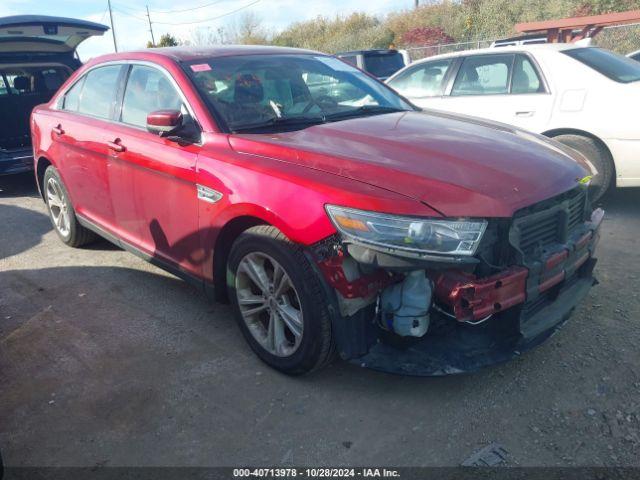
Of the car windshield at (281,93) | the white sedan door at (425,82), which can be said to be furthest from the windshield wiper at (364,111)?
the white sedan door at (425,82)

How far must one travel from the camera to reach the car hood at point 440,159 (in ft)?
8.17

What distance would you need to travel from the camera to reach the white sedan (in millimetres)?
5113

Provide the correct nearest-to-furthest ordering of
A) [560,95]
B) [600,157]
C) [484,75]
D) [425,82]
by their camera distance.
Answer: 1. [600,157]
2. [560,95]
3. [484,75]
4. [425,82]

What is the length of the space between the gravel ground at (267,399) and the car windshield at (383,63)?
9.60 meters

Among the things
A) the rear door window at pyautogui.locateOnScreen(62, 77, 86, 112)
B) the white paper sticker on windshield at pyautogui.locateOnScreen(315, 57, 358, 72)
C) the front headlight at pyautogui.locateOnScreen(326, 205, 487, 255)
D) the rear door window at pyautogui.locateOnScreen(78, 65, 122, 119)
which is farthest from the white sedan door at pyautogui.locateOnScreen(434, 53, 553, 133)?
the rear door window at pyautogui.locateOnScreen(62, 77, 86, 112)

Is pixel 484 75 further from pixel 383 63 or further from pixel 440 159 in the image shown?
pixel 383 63

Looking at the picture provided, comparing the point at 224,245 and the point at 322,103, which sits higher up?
the point at 322,103

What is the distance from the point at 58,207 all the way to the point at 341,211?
3.87 m

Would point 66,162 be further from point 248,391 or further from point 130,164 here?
point 248,391

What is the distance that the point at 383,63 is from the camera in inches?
505

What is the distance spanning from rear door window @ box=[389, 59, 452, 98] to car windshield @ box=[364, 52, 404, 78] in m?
5.55

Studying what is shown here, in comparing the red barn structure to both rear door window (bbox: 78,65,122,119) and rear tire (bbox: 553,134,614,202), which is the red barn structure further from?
rear door window (bbox: 78,65,122,119)

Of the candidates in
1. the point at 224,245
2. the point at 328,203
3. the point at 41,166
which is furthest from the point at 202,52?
the point at 41,166

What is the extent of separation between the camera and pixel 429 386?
2877 millimetres
